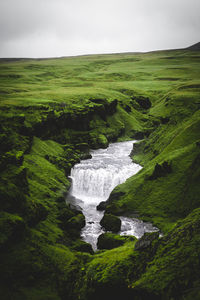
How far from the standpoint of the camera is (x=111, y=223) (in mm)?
31484

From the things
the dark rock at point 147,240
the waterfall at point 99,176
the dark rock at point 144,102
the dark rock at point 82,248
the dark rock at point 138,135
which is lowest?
the dark rock at point 82,248

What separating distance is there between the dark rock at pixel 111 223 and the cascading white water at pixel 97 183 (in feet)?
2.71

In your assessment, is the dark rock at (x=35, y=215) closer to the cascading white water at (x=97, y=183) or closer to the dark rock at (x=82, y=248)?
the dark rock at (x=82, y=248)

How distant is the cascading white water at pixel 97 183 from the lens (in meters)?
31.8

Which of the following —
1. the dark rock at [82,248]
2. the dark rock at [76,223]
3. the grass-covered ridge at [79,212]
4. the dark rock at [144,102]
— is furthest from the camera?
the dark rock at [144,102]

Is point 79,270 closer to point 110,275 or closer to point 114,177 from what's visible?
point 110,275

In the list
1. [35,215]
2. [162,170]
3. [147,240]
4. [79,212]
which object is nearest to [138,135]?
[162,170]

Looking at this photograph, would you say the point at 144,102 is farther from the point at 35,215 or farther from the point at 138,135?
the point at 35,215

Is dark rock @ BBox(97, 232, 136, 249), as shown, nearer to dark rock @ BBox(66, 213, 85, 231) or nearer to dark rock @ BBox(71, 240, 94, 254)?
dark rock @ BBox(71, 240, 94, 254)

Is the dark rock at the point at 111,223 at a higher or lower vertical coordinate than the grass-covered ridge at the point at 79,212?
lower

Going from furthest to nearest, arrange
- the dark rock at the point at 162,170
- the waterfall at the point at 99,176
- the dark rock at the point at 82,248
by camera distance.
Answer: the waterfall at the point at 99,176, the dark rock at the point at 162,170, the dark rock at the point at 82,248

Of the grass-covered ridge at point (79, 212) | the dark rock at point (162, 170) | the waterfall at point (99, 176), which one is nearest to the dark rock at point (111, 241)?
the grass-covered ridge at point (79, 212)

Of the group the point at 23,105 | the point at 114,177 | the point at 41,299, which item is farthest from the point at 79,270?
the point at 23,105

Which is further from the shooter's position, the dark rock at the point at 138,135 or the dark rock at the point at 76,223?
the dark rock at the point at 138,135
